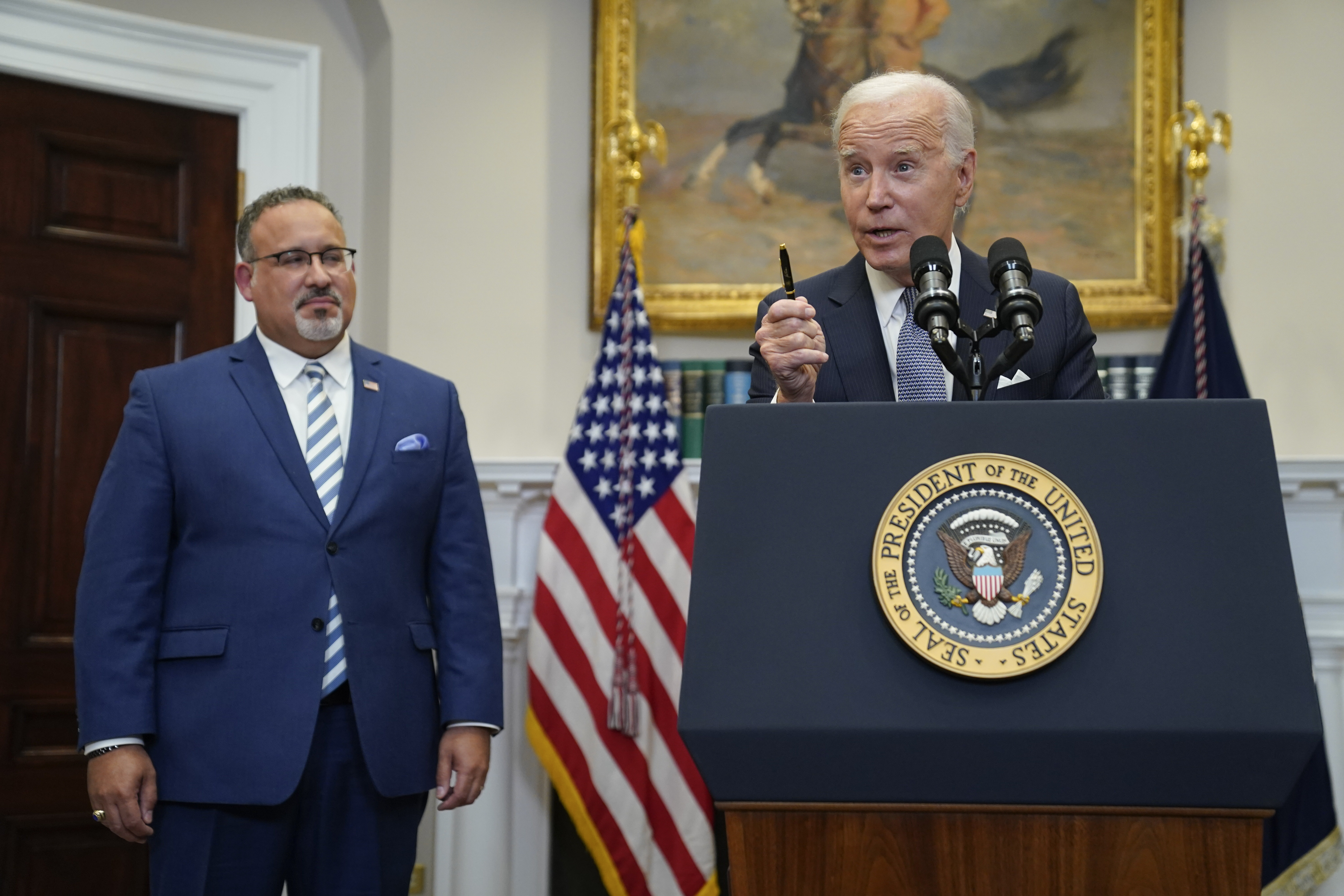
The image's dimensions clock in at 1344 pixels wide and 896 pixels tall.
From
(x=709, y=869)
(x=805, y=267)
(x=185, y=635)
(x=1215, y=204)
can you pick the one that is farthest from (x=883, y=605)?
(x=1215, y=204)

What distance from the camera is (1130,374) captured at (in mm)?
4281

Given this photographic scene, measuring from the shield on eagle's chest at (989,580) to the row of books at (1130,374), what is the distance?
10.1 feet

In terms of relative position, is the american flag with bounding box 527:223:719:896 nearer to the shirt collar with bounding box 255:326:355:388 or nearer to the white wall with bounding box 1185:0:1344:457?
the shirt collar with bounding box 255:326:355:388

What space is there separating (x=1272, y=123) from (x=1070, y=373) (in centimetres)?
296

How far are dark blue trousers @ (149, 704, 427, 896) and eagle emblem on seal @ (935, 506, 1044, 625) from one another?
151 centimetres

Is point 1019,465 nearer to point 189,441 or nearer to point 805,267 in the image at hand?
point 189,441

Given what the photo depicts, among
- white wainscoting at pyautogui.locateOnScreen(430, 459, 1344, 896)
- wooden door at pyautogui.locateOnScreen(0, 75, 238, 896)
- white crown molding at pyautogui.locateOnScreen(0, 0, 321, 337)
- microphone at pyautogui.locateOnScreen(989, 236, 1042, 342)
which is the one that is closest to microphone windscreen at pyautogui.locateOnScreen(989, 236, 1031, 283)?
microphone at pyautogui.locateOnScreen(989, 236, 1042, 342)

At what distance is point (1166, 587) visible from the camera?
1.37 meters

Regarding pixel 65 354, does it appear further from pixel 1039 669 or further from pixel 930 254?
pixel 1039 669

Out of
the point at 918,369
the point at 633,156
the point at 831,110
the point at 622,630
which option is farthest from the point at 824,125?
the point at 918,369

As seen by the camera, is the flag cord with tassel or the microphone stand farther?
the flag cord with tassel

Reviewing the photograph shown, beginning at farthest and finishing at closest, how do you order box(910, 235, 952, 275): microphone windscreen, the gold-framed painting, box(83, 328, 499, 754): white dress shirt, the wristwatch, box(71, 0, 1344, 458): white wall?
the gold-framed painting, box(71, 0, 1344, 458): white wall, box(83, 328, 499, 754): white dress shirt, the wristwatch, box(910, 235, 952, 275): microphone windscreen

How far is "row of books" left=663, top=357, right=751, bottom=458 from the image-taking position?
432 centimetres

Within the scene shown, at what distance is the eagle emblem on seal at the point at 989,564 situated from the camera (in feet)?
4.51
